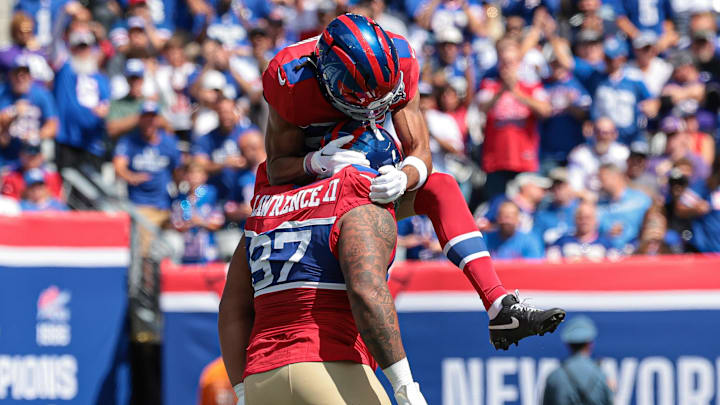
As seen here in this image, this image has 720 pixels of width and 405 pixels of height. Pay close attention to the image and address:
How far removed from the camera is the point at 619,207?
31.2 feet

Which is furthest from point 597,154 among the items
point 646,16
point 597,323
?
point 646,16

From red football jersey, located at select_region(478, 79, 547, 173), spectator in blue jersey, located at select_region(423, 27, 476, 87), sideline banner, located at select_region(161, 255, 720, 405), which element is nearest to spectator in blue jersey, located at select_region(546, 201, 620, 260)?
sideline banner, located at select_region(161, 255, 720, 405)

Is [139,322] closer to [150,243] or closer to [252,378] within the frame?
[150,243]

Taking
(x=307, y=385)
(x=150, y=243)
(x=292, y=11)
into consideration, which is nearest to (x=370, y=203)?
(x=307, y=385)

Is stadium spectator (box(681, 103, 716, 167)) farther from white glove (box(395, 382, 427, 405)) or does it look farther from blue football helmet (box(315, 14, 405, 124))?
white glove (box(395, 382, 427, 405))

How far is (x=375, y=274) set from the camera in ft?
13.3

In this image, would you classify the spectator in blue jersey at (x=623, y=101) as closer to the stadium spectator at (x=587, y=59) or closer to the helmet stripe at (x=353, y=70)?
the stadium spectator at (x=587, y=59)

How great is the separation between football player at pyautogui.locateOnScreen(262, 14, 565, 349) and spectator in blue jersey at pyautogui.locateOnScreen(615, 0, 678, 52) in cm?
790

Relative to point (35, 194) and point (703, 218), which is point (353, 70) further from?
point (35, 194)

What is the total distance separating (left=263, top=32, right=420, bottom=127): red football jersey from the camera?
14.2 ft

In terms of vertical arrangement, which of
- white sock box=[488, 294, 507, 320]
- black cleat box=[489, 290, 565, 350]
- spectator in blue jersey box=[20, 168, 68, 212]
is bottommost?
black cleat box=[489, 290, 565, 350]

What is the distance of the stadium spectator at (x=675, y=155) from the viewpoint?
968 cm

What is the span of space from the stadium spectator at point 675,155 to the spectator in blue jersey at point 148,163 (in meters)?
4.41

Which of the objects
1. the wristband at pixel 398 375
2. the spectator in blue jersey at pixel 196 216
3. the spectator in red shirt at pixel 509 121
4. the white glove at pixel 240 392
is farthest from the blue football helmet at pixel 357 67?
the spectator in red shirt at pixel 509 121
